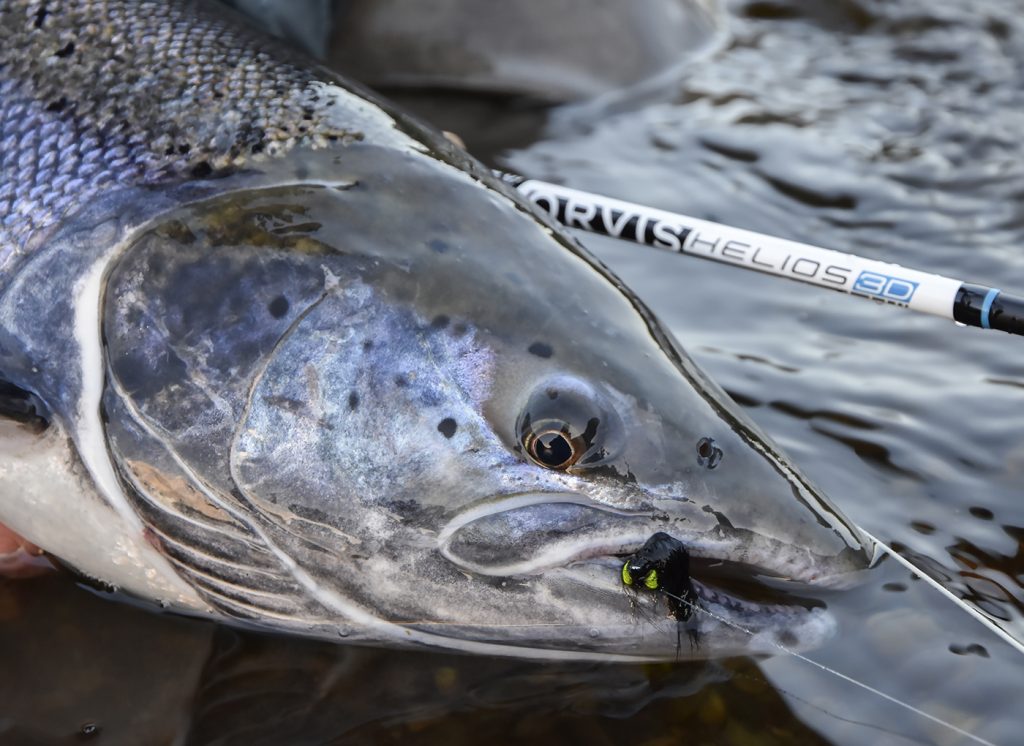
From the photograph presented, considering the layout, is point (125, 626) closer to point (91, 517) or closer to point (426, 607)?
point (91, 517)

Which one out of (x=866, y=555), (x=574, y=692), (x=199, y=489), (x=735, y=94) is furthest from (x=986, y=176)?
(x=199, y=489)

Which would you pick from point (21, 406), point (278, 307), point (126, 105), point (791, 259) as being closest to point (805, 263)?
point (791, 259)

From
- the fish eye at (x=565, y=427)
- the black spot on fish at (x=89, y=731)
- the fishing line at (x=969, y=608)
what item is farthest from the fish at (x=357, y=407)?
the black spot on fish at (x=89, y=731)

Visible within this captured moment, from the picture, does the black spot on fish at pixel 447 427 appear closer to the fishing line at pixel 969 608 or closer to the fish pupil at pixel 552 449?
the fish pupil at pixel 552 449

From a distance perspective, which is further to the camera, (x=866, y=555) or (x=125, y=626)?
(x=125, y=626)

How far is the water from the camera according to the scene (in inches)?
70.7

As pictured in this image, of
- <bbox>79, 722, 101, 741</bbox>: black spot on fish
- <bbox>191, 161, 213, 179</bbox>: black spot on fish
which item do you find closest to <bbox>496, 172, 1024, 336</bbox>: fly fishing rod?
<bbox>191, 161, 213, 179</bbox>: black spot on fish

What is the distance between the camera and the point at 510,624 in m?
1.77

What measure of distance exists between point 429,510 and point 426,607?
0.17 m

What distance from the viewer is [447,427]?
5.50 ft

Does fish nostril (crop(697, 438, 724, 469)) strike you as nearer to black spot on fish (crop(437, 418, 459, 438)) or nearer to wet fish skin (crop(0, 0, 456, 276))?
black spot on fish (crop(437, 418, 459, 438))

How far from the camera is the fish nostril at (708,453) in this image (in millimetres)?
1682

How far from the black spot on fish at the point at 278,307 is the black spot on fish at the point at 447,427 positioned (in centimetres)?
30

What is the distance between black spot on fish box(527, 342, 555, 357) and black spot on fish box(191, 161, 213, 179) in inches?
23.7
